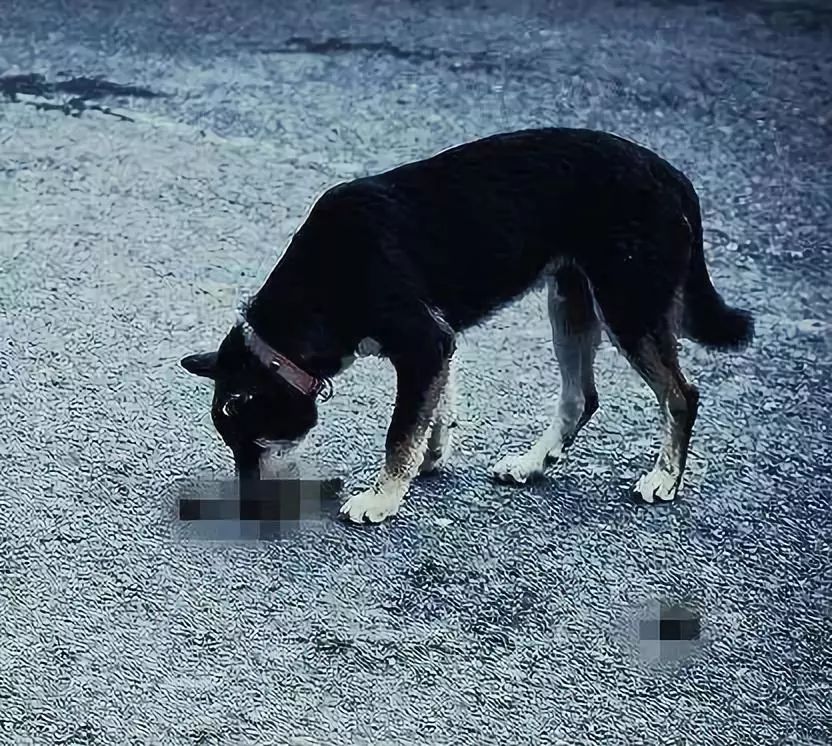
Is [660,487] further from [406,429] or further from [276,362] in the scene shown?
[276,362]

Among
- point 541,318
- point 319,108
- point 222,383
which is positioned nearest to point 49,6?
point 319,108

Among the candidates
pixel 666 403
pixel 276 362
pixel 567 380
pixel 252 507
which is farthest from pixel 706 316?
pixel 252 507

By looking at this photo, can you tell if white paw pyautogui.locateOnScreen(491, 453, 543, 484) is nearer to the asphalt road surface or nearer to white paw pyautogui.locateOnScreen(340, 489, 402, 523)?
the asphalt road surface

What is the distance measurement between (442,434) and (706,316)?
25.3 inches

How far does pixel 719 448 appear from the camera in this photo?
321 centimetres

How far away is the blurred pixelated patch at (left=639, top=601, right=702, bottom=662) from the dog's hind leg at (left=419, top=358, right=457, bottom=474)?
2.14 ft

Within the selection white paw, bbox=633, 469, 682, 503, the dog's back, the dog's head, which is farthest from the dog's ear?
white paw, bbox=633, 469, 682, 503

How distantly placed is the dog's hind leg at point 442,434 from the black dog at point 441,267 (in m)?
0.17

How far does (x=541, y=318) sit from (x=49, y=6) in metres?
4.05

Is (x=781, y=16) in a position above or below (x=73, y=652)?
above

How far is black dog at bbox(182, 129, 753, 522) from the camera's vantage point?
9.00 feet

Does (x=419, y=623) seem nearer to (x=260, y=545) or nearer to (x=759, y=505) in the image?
(x=260, y=545)

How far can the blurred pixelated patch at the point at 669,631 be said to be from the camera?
2.57 m

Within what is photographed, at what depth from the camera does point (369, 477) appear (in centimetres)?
313
